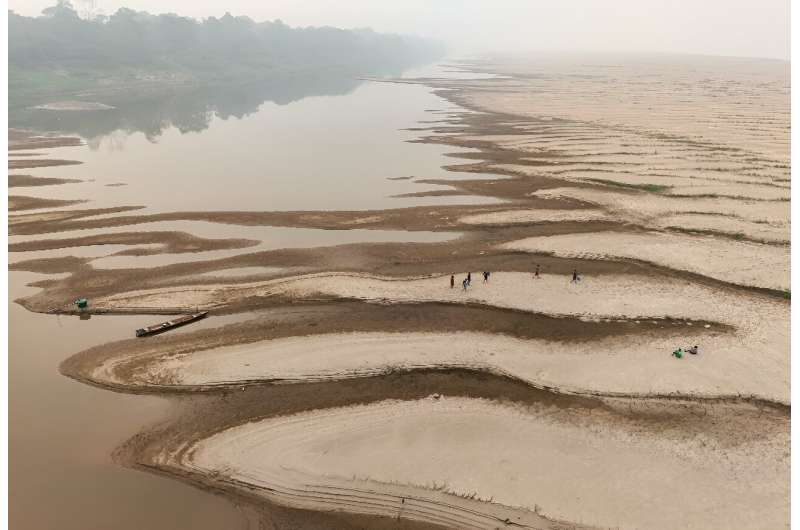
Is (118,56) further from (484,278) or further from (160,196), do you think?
(484,278)

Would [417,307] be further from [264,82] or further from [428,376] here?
[264,82]

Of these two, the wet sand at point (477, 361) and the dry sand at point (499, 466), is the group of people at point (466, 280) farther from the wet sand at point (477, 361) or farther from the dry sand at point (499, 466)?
the dry sand at point (499, 466)

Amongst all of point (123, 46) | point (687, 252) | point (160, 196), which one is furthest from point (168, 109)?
point (687, 252)

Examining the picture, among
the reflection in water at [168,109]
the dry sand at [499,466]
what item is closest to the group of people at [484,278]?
the dry sand at [499,466]

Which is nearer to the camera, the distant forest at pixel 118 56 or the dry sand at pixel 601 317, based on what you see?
the dry sand at pixel 601 317

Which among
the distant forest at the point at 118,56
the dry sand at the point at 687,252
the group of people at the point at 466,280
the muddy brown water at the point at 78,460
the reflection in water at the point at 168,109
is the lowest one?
the muddy brown water at the point at 78,460

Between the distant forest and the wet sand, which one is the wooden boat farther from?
the distant forest

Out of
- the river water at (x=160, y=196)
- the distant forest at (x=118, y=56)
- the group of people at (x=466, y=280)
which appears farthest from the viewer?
the distant forest at (x=118, y=56)

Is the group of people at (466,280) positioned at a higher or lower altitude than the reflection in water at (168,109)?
lower

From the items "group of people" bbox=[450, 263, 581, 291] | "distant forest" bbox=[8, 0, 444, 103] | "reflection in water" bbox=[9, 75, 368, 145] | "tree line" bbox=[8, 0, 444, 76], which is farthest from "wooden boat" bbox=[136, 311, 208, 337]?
"tree line" bbox=[8, 0, 444, 76]
